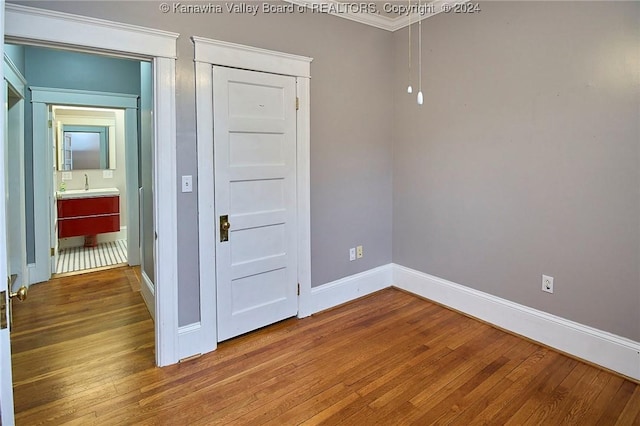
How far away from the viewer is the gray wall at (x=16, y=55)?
122 inches

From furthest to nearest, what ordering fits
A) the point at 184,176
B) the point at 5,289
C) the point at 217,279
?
the point at 217,279 < the point at 184,176 < the point at 5,289

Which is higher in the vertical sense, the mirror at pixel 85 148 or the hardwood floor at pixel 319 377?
the mirror at pixel 85 148

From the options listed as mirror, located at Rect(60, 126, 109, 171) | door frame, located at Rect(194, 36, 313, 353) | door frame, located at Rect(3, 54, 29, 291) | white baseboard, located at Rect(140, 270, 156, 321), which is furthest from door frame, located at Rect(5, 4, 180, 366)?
mirror, located at Rect(60, 126, 109, 171)

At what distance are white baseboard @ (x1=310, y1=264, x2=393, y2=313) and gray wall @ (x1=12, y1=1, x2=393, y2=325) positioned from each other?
0.24 feet

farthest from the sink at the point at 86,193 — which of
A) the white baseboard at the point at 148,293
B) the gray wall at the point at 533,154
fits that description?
the gray wall at the point at 533,154

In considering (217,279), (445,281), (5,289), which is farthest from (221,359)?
(445,281)

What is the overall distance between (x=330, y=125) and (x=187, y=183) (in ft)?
4.56

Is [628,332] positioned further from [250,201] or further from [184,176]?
[184,176]

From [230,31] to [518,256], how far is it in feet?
8.96

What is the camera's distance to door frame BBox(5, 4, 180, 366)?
1976 millimetres

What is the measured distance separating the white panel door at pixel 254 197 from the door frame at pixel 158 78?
1.05 feet

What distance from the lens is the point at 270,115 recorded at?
2889 millimetres

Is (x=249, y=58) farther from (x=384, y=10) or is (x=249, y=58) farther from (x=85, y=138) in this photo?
(x=85, y=138)

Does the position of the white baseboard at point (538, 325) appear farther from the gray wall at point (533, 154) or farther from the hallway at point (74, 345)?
the hallway at point (74, 345)
